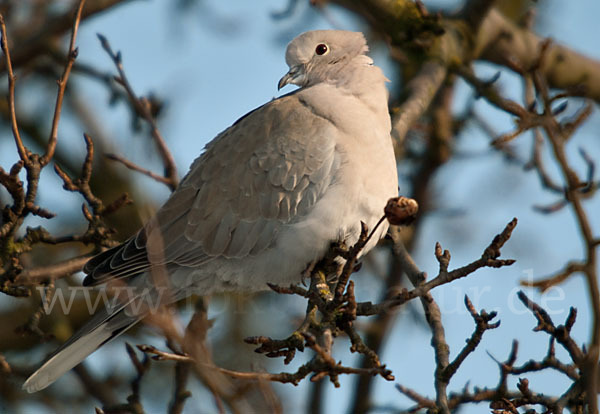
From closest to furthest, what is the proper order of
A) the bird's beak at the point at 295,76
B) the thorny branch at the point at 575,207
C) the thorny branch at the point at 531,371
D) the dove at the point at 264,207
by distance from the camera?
the thorny branch at the point at 575,207 → the thorny branch at the point at 531,371 → the dove at the point at 264,207 → the bird's beak at the point at 295,76

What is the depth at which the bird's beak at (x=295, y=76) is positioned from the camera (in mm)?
4473

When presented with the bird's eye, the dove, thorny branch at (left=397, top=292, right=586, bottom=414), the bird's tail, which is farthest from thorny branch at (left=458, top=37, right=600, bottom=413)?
the bird's tail

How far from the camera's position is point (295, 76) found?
14.8 feet

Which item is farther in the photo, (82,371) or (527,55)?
(527,55)

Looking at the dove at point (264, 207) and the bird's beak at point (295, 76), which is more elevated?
the bird's beak at point (295, 76)

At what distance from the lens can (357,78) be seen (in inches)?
166

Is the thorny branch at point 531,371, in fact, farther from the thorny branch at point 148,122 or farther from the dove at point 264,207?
the thorny branch at point 148,122

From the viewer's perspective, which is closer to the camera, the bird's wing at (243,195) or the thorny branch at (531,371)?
the thorny branch at (531,371)

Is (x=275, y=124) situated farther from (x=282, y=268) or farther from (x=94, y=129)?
(x=94, y=129)

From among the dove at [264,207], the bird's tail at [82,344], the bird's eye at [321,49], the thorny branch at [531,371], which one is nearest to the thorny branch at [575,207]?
the thorny branch at [531,371]

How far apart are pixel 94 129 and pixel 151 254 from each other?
2.42 meters

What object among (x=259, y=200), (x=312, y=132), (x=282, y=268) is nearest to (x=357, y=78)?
(x=312, y=132)

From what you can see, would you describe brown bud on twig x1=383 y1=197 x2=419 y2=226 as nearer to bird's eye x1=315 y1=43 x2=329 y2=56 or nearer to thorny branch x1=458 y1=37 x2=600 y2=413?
thorny branch x1=458 y1=37 x2=600 y2=413

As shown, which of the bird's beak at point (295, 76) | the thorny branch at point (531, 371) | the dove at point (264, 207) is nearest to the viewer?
the thorny branch at point (531, 371)
